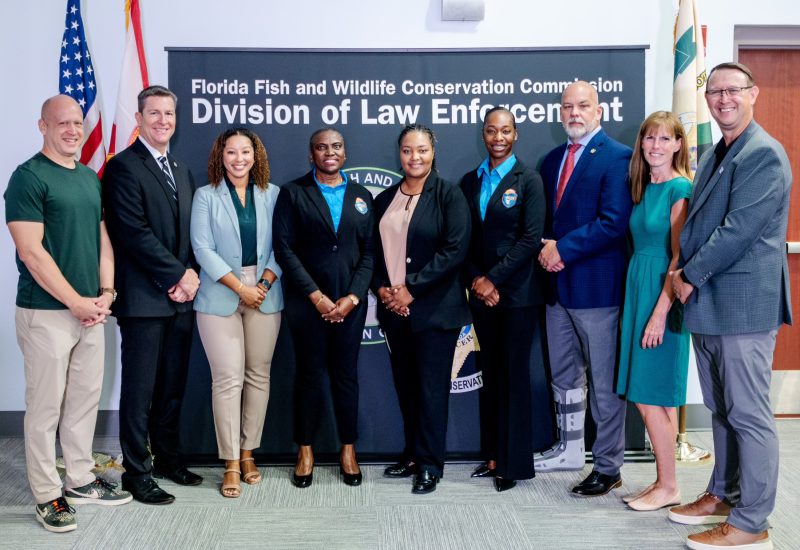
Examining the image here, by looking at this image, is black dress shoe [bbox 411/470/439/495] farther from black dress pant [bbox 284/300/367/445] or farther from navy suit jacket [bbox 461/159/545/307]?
navy suit jacket [bbox 461/159/545/307]

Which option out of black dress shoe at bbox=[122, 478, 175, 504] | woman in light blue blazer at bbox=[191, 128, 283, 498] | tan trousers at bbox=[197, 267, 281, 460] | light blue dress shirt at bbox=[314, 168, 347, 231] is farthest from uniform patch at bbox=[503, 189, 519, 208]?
black dress shoe at bbox=[122, 478, 175, 504]

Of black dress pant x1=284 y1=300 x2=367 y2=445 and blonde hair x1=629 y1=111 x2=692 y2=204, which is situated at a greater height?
blonde hair x1=629 y1=111 x2=692 y2=204

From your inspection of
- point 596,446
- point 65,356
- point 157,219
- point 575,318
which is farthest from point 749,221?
point 65,356

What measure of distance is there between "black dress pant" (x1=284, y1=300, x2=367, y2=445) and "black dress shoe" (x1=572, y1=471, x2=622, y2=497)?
1092mm

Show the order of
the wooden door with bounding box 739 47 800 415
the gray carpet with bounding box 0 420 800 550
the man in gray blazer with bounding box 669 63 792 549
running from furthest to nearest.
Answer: the wooden door with bounding box 739 47 800 415
the gray carpet with bounding box 0 420 800 550
the man in gray blazer with bounding box 669 63 792 549

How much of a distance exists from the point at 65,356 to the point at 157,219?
27.3 inches

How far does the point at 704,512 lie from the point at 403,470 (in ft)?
4.49

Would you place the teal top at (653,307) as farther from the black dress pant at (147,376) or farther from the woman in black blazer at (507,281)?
the black dress pant at (147,376)

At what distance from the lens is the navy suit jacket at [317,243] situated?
3281mm

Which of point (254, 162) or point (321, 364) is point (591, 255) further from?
point (254, 162)

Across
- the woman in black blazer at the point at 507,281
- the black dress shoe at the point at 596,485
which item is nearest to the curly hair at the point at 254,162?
the woman in black blazer at the point at 507,281

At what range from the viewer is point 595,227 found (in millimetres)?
3145

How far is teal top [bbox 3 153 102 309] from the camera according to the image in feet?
9.37

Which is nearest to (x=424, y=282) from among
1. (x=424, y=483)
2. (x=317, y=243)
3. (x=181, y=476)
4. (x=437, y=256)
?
(x=437, y=256)
